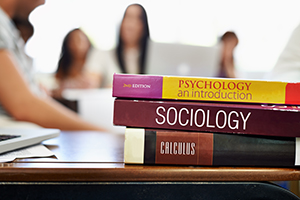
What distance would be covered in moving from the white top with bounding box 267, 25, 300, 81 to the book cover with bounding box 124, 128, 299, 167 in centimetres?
37

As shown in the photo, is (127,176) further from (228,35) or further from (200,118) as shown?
(228,35)

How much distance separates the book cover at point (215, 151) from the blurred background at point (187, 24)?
2.62m

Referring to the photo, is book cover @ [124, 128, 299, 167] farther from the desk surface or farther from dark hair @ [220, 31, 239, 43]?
dark hair @ [220, 31, 239, 43]

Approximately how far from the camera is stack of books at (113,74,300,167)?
0.33 meters

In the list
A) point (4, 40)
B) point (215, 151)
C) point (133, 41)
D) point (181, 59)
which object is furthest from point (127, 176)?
point (133, 41)

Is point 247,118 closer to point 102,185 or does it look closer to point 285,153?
point 285,153

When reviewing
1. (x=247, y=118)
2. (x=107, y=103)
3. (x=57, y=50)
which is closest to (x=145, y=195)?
(x=247, y=118)

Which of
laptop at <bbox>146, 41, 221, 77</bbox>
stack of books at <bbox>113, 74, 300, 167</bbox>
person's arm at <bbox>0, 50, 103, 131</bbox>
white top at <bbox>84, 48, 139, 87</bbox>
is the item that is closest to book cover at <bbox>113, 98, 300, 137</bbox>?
stack of books at <bbox>113, 74, 300, 167</bbox>

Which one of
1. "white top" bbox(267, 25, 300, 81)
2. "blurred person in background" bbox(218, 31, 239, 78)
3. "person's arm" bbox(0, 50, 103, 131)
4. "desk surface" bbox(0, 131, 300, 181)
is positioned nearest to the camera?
"desk surface" bbox(0, 131, 300, 181)

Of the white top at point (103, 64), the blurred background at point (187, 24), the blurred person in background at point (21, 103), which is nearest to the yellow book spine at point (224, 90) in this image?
the blurred person in background at point (21, 103)

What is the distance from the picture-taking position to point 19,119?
2.75 feet

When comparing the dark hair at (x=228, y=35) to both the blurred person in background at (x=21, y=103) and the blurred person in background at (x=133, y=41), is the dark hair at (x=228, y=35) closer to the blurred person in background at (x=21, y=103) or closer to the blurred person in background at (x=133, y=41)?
the blurred person in background at (x=133, y=41)

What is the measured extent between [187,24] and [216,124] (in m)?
2.86

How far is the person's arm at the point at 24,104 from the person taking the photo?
0.79 m
